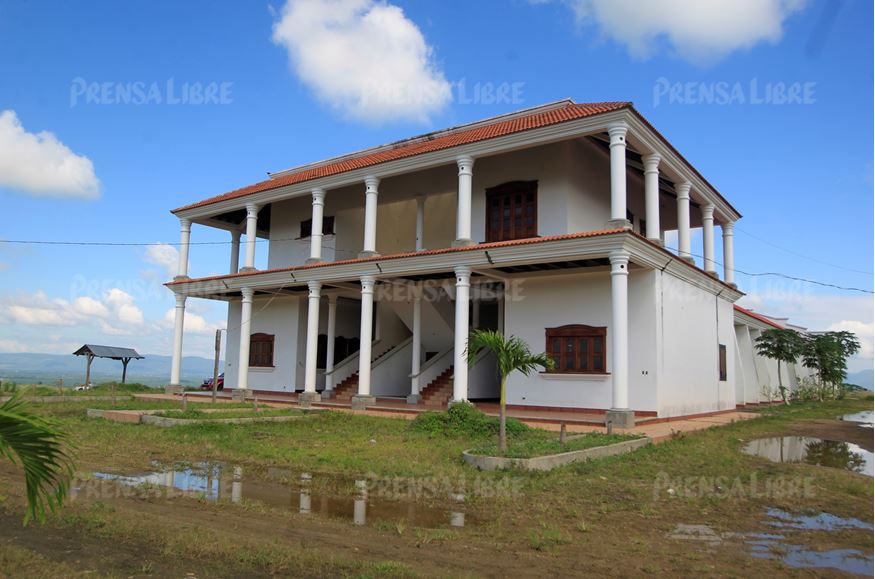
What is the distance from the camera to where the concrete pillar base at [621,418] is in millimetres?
15328

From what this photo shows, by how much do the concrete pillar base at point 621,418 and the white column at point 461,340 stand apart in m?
3.96

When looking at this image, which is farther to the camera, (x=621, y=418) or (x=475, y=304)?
(x=475, y=304)

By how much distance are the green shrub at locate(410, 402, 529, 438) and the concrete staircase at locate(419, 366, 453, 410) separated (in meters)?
5.97

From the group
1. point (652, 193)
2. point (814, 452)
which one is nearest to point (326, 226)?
point (652, 193)

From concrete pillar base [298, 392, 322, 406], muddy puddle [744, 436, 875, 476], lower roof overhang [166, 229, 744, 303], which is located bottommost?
muddy puddle [744, 436, 875, 476]

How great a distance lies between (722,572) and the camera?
18.5 feet

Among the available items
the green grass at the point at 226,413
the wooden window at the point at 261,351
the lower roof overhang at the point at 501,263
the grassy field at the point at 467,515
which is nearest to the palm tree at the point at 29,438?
the grassy field at the point at 467,515

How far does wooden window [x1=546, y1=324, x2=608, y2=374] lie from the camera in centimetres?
1828

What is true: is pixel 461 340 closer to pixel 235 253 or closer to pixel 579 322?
pixel 579 322

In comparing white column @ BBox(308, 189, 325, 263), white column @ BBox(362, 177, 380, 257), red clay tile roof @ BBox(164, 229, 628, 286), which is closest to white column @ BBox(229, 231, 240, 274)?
red clay tile roof @ BBox(164, 229, 628, 286)

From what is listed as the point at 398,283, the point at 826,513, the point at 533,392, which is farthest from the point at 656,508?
the point at 398,283

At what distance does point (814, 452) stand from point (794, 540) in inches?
319

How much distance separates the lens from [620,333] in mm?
15758

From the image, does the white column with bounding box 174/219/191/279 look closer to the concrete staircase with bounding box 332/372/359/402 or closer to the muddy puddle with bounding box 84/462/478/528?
the concrete staircase with bounding box 332/372/359/402
